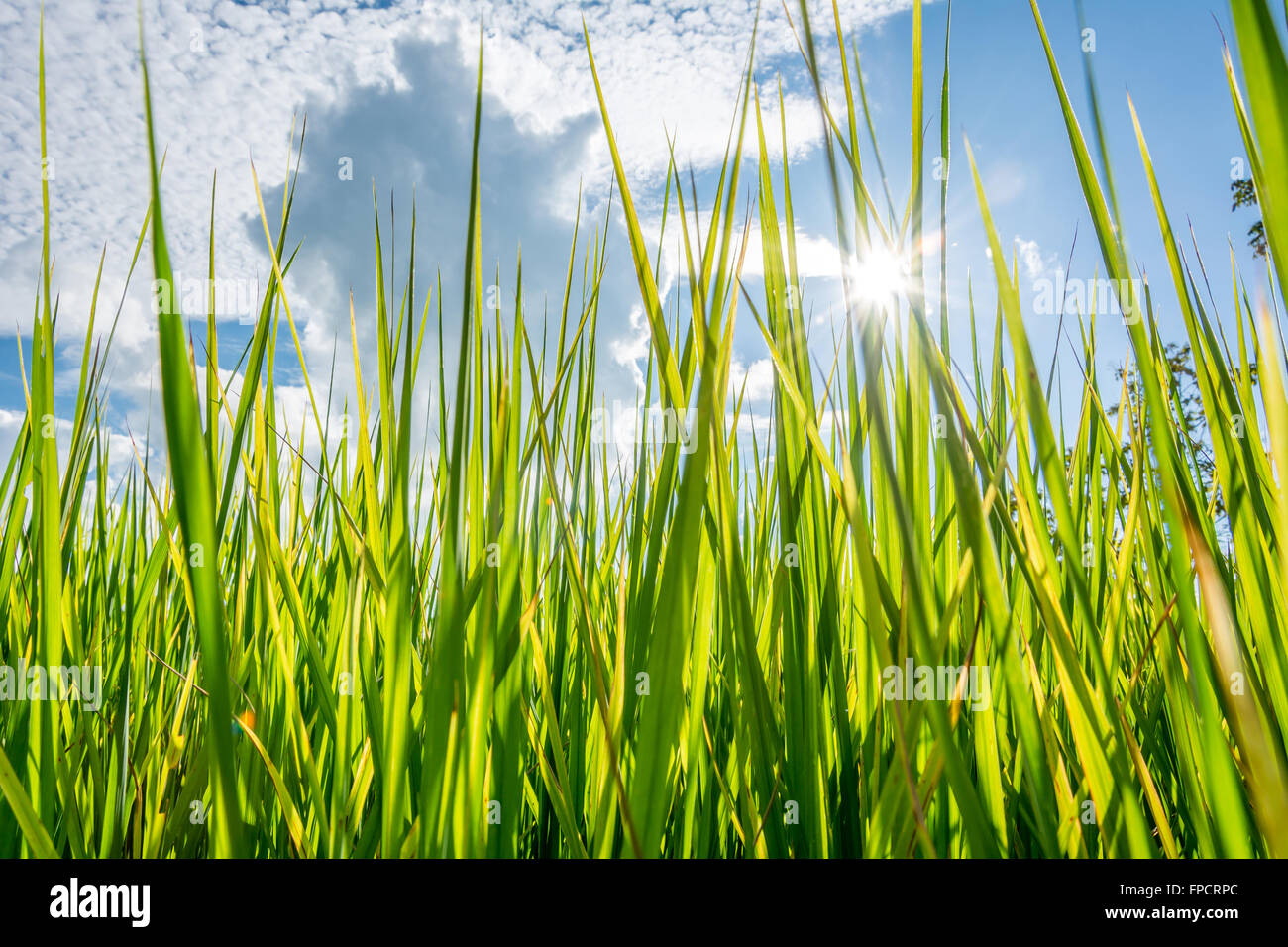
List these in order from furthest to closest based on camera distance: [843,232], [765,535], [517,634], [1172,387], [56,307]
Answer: [56,307]
[765,535]
[1172,387]
[517,634]
[843,232]

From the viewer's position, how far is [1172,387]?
90cm

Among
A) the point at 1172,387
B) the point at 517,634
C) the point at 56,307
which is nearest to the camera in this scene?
the point at 517,634

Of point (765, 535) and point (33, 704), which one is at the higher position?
point (765, 535)

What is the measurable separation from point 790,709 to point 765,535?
355 mm

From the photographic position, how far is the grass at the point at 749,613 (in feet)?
1.57

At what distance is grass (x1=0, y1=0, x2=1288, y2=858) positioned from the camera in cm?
48

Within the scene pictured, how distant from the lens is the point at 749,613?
64 centimetres
